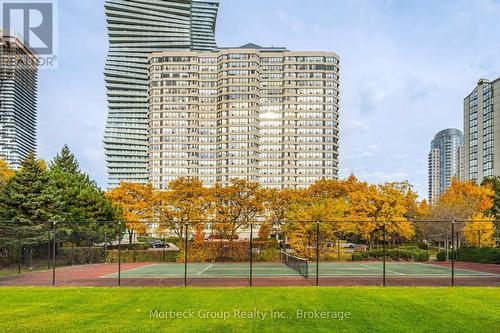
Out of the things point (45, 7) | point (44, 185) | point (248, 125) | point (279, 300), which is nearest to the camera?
point (279, 300)

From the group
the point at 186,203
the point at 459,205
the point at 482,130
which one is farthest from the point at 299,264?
the point at 482,130

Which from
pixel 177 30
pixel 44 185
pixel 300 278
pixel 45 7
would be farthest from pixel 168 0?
pixel 300 278

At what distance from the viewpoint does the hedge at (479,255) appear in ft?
122

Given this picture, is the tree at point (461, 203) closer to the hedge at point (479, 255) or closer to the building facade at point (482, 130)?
the hedge at point (479, 255)

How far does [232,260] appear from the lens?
126 ft

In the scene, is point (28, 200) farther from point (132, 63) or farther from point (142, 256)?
point (132, 63)

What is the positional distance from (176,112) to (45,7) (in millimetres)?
59684

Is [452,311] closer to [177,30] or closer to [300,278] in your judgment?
[300,278]

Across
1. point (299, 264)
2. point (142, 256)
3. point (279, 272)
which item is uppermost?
point (299, 264)

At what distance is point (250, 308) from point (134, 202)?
47.0m

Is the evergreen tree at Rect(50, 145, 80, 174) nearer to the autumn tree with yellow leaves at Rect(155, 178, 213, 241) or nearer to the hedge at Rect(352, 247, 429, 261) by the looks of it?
the autumn tree with yellow leaves at Rect(155, 178, 213, 241)

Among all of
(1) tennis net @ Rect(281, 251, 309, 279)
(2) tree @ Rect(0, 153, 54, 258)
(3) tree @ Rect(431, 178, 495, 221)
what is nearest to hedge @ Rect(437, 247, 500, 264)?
(3) tree @ Rect(431, 178, 495, 221)

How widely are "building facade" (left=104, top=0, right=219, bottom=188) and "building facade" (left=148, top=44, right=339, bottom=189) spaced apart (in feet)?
213

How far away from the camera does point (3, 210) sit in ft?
109
